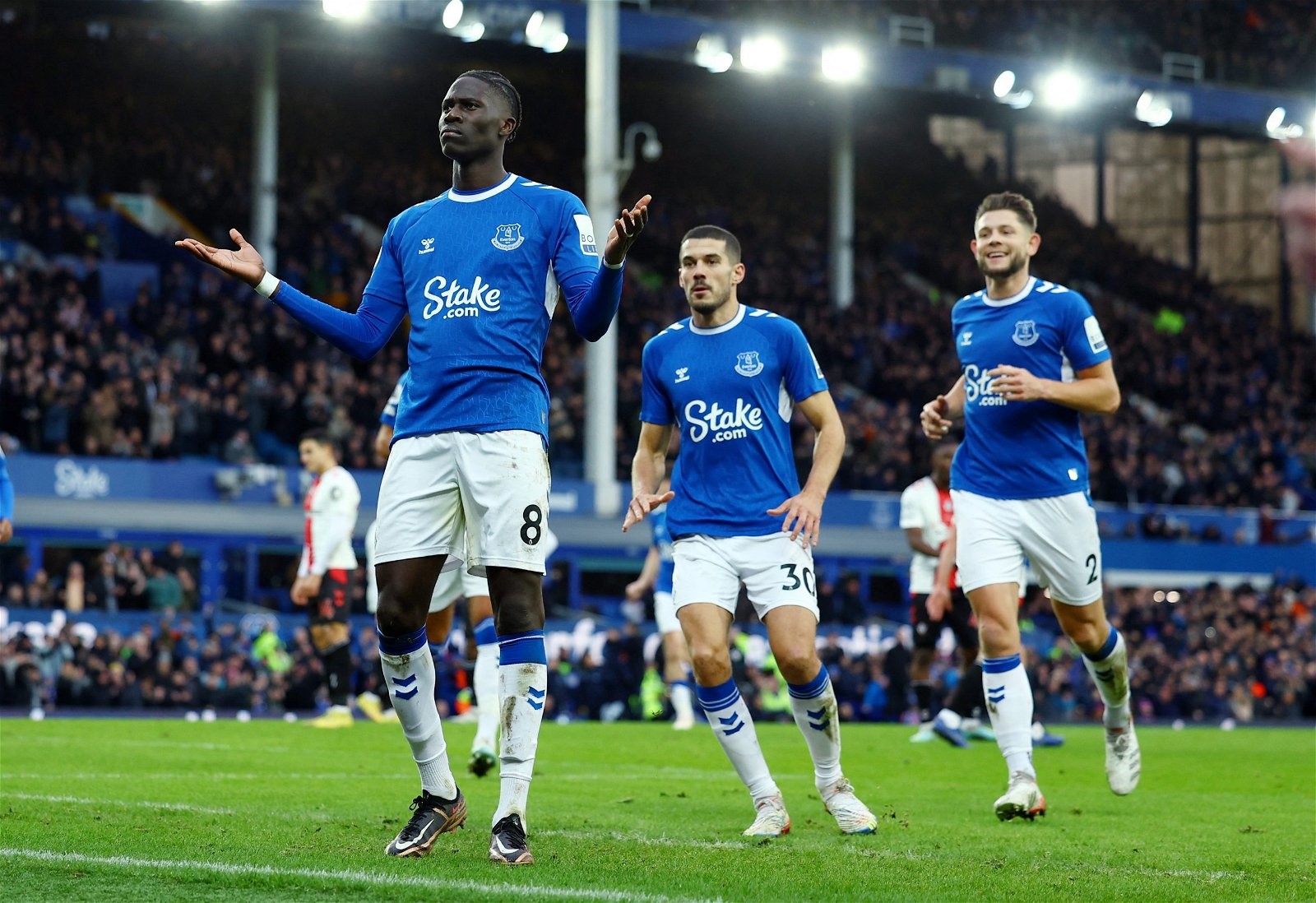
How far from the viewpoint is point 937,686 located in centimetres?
2466

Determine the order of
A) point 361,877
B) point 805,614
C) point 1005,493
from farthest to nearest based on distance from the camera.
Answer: point 1005,493
point 805,614
point 361,877

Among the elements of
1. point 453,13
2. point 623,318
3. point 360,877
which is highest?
point 453,13

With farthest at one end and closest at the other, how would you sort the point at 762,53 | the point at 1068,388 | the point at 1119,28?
the point at 1119,28 → the point at 762,53 → the point at 1068,388

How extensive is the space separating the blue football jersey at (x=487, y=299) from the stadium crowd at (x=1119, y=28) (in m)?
30.8

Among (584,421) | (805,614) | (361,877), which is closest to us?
(361,877)

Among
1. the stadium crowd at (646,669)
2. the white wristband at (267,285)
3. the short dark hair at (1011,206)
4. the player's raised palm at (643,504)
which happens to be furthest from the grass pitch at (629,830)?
the stadium crowd at (646,669)

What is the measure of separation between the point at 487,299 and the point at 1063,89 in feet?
110

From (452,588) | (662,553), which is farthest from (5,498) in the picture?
(662,553)

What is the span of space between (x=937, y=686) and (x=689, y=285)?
18089 mm

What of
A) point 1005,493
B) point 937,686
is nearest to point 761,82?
point 937,686

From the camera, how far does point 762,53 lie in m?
34.3

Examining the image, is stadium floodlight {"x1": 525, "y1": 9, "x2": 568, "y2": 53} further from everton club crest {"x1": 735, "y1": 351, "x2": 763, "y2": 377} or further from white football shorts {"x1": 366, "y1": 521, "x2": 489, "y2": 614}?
everton club crest {"x1": 735, "y1": 351, "x2": 763, "y2": 377}

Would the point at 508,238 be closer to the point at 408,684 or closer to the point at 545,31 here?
the point at 408,684

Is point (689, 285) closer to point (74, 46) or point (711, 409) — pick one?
point (711, 409)
